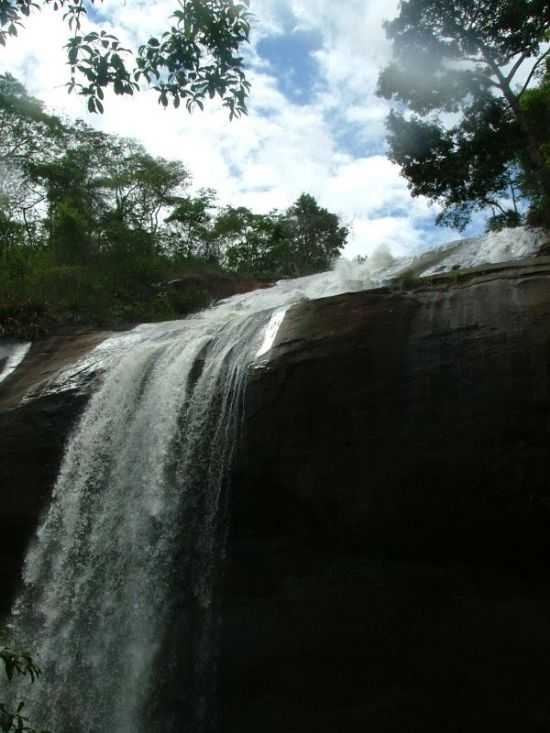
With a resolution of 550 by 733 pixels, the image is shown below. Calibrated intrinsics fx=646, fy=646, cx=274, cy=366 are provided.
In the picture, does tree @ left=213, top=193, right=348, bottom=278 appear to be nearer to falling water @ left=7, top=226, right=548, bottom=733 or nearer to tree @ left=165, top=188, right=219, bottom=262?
tree @ left=165, top=188, right=219, bottom=262

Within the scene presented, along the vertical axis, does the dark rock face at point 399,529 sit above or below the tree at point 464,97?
below

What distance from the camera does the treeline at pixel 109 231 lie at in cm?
1711

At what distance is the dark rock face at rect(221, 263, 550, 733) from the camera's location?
7.15 metres

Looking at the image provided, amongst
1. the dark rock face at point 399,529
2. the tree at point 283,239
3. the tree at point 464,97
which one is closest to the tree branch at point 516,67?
the tree at point 464,97

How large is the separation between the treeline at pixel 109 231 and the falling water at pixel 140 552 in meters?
6.59

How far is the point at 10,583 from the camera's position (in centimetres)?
895

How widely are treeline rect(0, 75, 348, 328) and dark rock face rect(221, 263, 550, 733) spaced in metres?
8.76

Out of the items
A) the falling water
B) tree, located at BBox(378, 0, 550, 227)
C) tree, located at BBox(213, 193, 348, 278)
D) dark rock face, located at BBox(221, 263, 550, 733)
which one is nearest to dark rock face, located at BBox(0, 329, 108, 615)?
the falling water

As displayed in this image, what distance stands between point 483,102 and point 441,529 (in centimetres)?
1258

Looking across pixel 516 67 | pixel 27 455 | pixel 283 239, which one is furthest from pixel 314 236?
pixel 27 455

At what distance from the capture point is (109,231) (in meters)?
21.7

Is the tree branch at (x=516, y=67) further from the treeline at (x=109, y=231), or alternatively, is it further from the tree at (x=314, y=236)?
the tree at (x=314, y=236)

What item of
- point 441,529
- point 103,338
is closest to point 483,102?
point 103,338

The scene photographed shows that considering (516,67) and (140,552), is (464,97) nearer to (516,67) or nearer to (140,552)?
(516,67)
